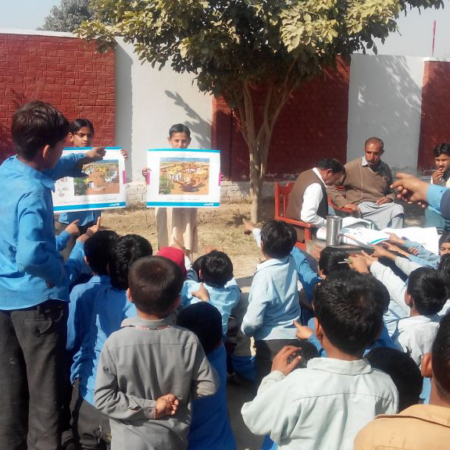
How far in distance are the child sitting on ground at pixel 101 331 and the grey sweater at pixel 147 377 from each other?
42cm

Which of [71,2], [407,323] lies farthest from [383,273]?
[71,2]

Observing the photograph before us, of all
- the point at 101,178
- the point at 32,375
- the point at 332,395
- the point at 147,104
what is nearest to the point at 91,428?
the point at 32,375

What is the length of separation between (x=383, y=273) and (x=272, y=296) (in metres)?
0.72

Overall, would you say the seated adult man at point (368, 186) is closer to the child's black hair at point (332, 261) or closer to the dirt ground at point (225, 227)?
the dirt ground at point (225, 227)

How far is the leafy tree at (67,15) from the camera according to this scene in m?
26.3

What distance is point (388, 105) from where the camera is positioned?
1086 centimetres

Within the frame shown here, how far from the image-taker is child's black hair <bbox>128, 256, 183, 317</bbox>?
2.34 meters

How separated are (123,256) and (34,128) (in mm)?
762

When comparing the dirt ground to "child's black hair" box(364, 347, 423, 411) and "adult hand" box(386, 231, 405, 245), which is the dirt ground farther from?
"child's black hair" box(364, 347, 423, 411)

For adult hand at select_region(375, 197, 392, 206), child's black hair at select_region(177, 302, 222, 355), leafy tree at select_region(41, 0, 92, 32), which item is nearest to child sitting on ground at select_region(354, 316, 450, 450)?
child's black hair at select_region(177, 302, 222, 355)

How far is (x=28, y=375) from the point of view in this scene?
2.71 metres

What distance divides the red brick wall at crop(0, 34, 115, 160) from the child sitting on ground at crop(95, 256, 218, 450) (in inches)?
274

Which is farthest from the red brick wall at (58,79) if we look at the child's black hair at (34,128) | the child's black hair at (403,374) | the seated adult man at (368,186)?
the child's black hair at (403,374)

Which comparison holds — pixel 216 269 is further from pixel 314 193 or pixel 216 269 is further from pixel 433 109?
pixel 433 109
